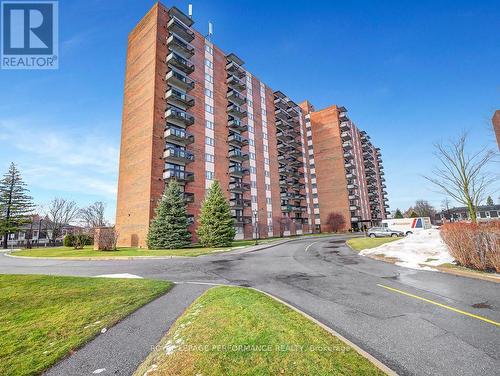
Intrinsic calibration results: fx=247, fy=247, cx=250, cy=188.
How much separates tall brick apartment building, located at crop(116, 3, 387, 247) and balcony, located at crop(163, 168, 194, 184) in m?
0.14

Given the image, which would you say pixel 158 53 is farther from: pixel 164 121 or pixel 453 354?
pixel 453 354

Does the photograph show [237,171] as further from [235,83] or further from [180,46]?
[180,46]

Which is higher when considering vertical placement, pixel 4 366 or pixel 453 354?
pixel 4 366

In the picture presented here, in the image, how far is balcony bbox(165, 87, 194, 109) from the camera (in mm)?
36562

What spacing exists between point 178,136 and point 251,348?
3459 cm

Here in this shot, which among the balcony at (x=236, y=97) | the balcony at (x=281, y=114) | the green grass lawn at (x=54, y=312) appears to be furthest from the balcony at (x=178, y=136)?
the balcony at (x=281, y=114)

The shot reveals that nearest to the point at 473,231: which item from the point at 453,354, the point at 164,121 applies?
the point at 453,354

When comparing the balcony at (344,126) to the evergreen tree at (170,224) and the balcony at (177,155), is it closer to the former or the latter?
the balcony at (177,155)

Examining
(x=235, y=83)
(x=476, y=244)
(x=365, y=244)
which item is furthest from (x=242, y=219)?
(x=476, y=244)

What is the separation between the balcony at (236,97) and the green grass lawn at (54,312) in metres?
44.9

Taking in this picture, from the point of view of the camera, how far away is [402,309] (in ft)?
22.0

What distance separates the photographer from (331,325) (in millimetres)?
5691

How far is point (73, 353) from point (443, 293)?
10.4 metres

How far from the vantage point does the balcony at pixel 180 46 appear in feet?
126
